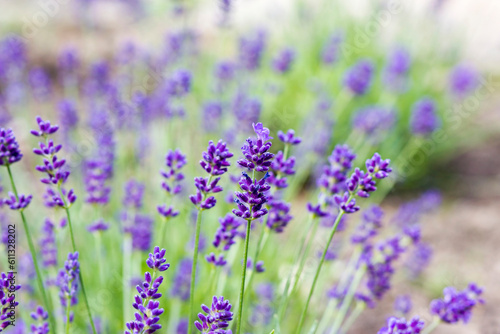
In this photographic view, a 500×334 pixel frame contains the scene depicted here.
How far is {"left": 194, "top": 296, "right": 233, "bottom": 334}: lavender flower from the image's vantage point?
3.72 feet

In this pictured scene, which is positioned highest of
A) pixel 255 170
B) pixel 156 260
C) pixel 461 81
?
pixel 461 81

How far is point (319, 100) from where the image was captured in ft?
10.8

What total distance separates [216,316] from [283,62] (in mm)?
2186

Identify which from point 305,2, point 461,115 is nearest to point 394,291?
point 461,115

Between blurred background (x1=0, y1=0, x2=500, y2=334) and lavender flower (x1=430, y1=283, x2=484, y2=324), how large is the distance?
50.5 inches

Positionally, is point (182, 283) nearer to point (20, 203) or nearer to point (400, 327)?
point (20, 203)

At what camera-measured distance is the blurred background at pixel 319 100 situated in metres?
3.01

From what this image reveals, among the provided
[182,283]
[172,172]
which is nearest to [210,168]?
[172,172]

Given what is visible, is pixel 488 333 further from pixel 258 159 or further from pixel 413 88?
pixel 413 88

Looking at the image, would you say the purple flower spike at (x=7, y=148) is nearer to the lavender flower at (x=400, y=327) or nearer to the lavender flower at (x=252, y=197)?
the lavender flower at (x=252, y=197)

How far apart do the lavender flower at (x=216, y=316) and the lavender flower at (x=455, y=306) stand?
2.38 ft

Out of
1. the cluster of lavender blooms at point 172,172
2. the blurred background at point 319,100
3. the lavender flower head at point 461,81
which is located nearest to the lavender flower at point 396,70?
the blurred background at point 319,100

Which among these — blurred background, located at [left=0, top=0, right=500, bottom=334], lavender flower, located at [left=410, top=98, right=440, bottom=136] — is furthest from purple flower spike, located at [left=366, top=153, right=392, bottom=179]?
lavender flower, located at [left=410, top=98, right=440, bottom=136]

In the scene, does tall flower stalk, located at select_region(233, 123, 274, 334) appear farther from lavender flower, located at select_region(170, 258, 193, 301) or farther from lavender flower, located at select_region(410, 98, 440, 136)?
lavender flower, located at select_region(410, 98, 440, 136)
